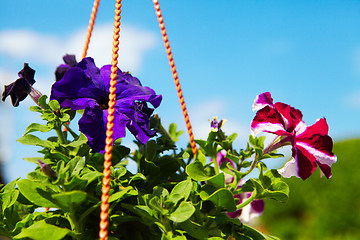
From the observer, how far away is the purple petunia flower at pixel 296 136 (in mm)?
962

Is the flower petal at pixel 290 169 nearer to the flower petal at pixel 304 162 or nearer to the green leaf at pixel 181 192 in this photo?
the flower petal at pixel 304 162

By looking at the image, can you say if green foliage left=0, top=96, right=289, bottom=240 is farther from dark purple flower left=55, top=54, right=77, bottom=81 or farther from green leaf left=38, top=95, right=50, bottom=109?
dark purple flower left=55, top=54, right=77, bottom=81

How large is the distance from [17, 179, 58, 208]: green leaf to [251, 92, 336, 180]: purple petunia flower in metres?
0.51

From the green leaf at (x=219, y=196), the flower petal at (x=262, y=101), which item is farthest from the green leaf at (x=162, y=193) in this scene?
the flower petal at (x=262, y=101)

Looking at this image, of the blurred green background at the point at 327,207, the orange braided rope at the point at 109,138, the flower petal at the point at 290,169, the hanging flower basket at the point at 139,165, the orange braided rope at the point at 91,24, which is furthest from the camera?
the blurred green background at the point at 327,207

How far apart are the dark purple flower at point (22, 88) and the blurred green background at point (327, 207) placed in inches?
155

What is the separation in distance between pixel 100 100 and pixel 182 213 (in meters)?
0.37

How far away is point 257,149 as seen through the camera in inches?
38.3

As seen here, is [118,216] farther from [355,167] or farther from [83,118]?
Answer: [355,167]

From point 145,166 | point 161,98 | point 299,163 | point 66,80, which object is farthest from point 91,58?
point 299,163

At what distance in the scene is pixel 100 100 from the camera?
100 centimetres

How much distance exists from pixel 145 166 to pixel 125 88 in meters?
0.23

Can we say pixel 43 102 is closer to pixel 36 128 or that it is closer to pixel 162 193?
pixel 36 128

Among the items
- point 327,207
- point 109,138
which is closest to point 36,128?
point 109,138
